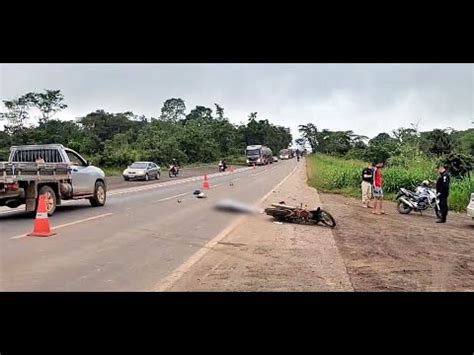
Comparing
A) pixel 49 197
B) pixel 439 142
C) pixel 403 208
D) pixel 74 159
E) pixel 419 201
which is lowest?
pixel 403 208

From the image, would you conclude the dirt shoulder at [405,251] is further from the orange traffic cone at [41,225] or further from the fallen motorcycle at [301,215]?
the orange traffic cone at [41,225]

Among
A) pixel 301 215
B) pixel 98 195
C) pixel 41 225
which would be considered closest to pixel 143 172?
pixel 98 195

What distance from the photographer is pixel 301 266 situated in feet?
24.8

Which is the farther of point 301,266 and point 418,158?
point 418,158

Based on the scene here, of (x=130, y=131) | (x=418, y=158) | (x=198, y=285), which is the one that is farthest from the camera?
(x=418, y=158)

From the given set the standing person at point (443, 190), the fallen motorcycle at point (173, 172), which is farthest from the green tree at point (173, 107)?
the fallen motorcycle at point (173, 172)

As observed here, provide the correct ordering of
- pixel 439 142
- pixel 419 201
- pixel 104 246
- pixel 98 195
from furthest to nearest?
pixel 439 142 → pixel 419 201 → pixel 98 195 → pixel 104 246

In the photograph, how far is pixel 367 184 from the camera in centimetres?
1667

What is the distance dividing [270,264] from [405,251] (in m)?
2.93

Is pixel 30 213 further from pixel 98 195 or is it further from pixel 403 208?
pixel 403 208
